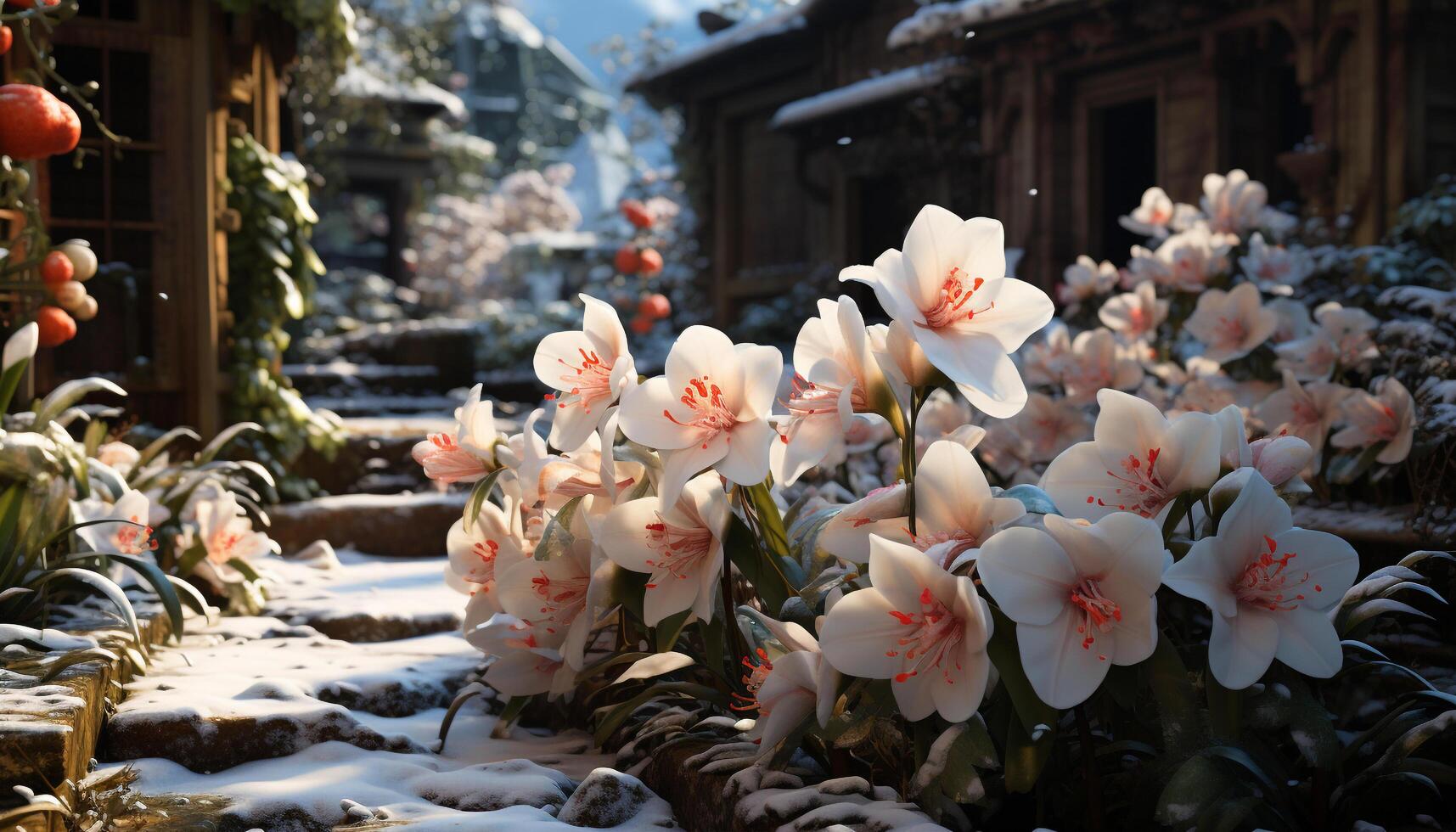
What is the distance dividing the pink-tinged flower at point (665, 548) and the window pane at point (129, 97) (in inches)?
168

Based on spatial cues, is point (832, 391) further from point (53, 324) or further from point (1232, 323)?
point (53, 324)

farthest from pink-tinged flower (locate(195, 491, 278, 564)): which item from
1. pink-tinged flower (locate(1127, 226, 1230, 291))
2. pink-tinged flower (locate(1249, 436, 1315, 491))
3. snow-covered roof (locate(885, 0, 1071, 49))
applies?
snow-covered roof (locate(885, 0, 1071, 49))

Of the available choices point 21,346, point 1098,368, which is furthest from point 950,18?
point 21,346

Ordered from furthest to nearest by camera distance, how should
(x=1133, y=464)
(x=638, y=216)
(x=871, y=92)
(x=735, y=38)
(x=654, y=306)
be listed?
1. (x=638, y=216)
2. (x=735, y=38)
3. (x=654, y=306)
4. (x=871, y=92)
5. (x=1133, y=464)

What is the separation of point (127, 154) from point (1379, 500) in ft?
15.6

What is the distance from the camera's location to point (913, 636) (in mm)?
1363

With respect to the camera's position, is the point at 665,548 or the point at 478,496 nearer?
the point at 665,548

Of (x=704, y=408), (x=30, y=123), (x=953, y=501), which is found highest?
(x=30, y=123)

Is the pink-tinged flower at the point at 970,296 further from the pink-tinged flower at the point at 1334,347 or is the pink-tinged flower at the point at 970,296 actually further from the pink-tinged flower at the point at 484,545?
the pink-tinged flower at the point at 1334,347

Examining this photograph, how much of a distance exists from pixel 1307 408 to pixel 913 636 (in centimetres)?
190

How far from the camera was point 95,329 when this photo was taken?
16.5 ft

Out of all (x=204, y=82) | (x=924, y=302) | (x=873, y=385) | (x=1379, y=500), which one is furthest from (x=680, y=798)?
(x=204, y=82)

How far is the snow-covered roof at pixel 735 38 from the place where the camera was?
10.2 m

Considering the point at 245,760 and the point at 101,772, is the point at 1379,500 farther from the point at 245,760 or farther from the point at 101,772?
the point at 101,772
